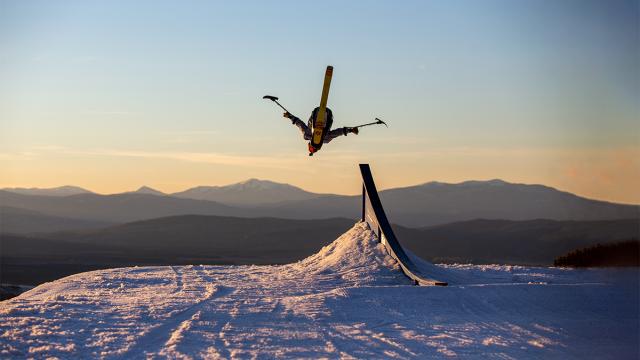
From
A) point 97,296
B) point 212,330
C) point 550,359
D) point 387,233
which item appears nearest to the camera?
point 550,359

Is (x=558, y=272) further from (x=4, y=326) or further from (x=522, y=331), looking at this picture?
(x=4, y=326)

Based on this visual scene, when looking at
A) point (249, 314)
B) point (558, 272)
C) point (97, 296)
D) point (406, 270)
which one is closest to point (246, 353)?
point (249, 314)

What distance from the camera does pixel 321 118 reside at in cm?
2177

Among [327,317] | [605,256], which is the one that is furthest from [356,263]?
[605,256]

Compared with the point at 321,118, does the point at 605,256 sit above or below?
below

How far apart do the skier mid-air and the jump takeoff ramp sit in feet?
14.8

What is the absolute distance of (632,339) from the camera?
16844 mm

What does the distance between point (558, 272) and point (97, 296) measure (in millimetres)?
15834

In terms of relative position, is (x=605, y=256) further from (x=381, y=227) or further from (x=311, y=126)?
(x=311, y=126)

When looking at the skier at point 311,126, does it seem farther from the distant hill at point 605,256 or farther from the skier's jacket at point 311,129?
the distant hill at point 605,256

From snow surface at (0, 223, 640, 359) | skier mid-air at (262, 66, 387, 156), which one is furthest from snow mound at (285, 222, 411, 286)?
skier mid-air at (262, 66, 387, 156)

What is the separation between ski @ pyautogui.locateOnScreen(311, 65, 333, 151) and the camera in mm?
21359

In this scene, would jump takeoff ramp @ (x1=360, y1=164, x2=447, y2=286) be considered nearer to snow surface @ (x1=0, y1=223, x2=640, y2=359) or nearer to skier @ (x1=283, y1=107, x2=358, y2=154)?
snow surface @ (x1=0, y1=223, x2=640, y2=359)

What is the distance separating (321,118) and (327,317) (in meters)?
5.81
